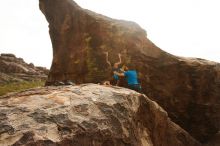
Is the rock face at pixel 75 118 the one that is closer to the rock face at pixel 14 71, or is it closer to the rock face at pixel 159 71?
the rock face at pixel 159 71

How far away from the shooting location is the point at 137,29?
25953 millimetres

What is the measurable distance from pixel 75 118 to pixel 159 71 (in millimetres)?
15747

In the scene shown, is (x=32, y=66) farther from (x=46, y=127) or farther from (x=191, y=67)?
(x=46, y=127)

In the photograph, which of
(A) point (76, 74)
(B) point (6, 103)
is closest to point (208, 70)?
(A) point (76, 74)

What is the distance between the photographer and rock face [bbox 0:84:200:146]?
8.92 meters

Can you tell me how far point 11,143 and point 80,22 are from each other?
60.8ft

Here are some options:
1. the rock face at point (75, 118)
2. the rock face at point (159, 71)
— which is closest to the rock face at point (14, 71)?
the rock face at point (159, 71)

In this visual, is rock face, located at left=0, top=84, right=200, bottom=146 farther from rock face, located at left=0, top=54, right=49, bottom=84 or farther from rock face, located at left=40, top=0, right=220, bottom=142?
rock face, located at left=0, top=54, right=49, bottom=84

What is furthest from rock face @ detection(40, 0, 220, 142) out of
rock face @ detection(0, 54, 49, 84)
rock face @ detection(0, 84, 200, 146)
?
rock face @ detection(0, 54, 49, 84)

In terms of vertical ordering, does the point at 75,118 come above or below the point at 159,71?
below

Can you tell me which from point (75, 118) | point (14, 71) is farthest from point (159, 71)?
point (14, 71)

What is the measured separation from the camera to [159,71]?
25.0 meters

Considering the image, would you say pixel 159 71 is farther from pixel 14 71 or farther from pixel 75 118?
pixel 14 71

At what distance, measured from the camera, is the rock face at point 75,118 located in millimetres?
8922
